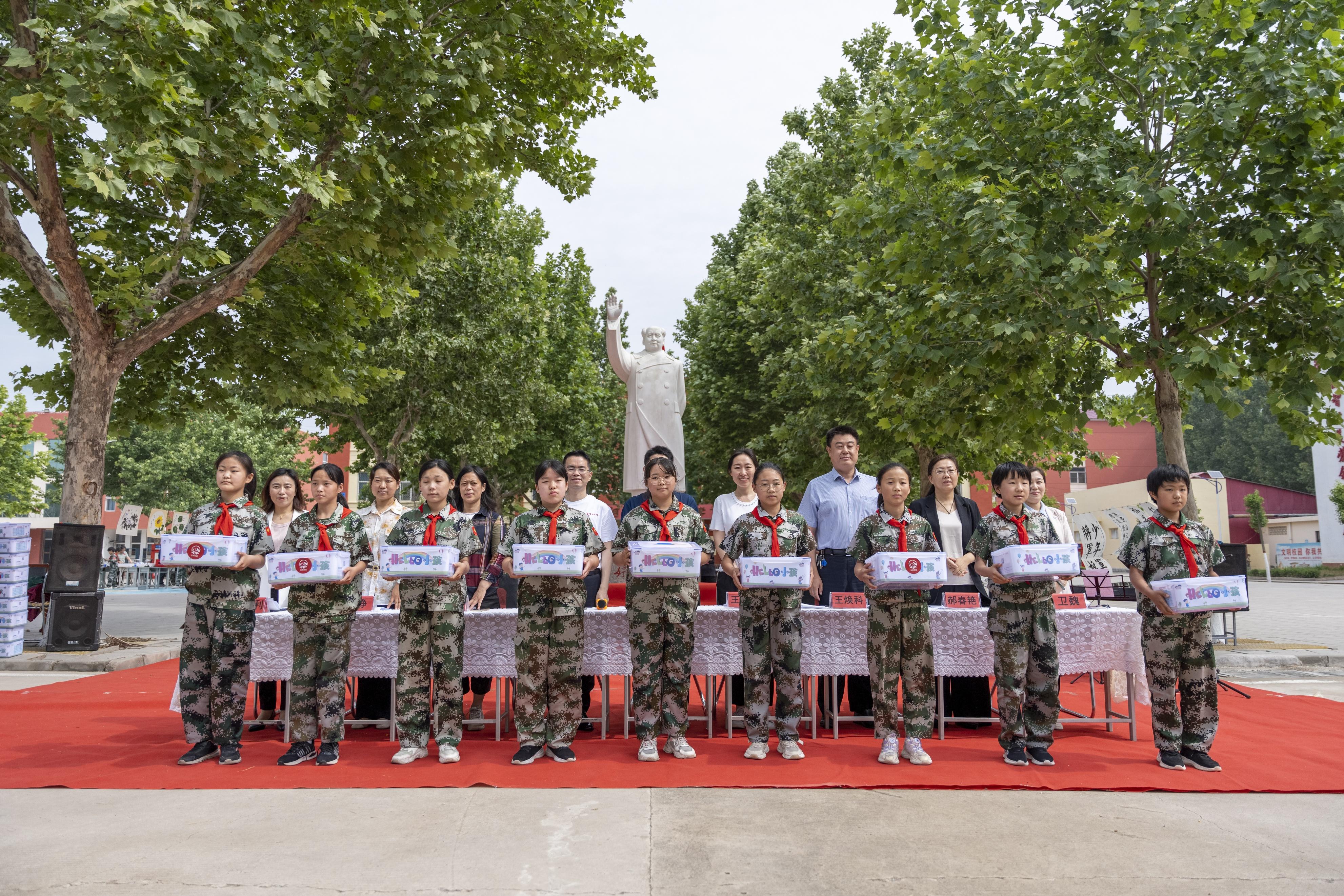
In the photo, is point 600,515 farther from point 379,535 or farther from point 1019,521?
point 1019,521

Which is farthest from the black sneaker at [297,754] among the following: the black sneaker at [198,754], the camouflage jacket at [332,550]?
the camouflage jacket at [332,550]

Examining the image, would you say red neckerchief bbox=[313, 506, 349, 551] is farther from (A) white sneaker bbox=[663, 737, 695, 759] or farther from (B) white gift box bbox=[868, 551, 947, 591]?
(B) white gift box bbox=[868, 551, 947, 591]

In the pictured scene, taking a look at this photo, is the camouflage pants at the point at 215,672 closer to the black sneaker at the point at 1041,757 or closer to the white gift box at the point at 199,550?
the white gift box at the point at 199,550

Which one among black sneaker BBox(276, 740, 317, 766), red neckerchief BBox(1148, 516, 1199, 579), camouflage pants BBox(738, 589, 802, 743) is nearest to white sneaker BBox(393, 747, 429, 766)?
black sneaker BBox(276, 740, 317, 766)

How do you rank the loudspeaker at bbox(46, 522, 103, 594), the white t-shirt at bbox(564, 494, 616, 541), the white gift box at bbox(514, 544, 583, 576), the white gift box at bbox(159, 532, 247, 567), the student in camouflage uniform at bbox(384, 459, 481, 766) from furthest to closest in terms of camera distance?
the loudspeaker at bbox(46, 522, 103, 594)
the white t-shirt at bbox(564, 494, 616, 541)
the student in camouflage uniform at bbox(384, 459, 481, 766)
the white gift box at bbox(514, 544, 583, 576)
the white gift box at bbox(159, 532, 247, 567)

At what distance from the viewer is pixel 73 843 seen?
12.4 feet

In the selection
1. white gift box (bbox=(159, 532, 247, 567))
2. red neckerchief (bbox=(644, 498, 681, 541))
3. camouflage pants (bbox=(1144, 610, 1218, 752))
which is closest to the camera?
white gift box (bbox=(159, 532, 247, 567))

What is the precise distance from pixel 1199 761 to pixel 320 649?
17.8ft

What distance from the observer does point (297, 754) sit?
5289mm

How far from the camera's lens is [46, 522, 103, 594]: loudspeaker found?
34.3ft

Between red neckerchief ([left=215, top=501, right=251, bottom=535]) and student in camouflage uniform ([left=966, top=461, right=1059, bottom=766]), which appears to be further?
red neckerchief ([left=215, top=501, right=251, bottom=535])

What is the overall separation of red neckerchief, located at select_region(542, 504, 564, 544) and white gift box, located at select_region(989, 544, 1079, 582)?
9.15ft

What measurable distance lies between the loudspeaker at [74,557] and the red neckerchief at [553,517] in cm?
808

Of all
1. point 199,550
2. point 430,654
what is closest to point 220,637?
point 199,550
